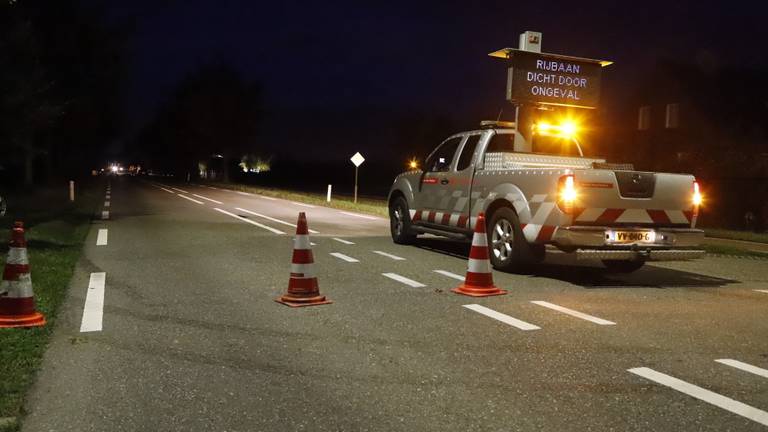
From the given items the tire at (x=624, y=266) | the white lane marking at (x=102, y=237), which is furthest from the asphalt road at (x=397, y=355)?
the white lane marking at (x=102, y=237)

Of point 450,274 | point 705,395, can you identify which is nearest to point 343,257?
point 450,274

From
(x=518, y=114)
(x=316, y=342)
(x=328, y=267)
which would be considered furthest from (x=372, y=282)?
(x=518, y=114)

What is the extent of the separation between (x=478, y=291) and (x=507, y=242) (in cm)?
193

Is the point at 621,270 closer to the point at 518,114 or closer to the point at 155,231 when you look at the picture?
the point at 518,114

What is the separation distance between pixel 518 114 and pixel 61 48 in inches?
1157

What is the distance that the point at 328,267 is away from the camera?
899 cm

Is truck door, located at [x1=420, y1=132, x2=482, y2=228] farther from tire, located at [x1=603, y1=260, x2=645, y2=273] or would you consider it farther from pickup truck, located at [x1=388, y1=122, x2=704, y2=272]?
tire, located at [x1=603, y1=260, x2=645, y2=273]

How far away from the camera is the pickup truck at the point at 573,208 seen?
302 inches

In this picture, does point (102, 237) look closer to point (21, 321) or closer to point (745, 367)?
point (21, 321)

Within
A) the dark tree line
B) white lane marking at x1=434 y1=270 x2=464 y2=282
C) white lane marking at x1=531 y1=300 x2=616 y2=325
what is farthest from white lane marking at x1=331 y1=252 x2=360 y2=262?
the dark tree line

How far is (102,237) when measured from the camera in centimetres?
1248

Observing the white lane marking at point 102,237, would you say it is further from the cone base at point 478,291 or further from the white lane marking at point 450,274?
the cone base at point 478,291

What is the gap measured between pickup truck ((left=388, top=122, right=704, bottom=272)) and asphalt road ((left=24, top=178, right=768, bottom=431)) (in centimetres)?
49

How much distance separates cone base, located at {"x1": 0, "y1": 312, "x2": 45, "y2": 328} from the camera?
5.10 meters
